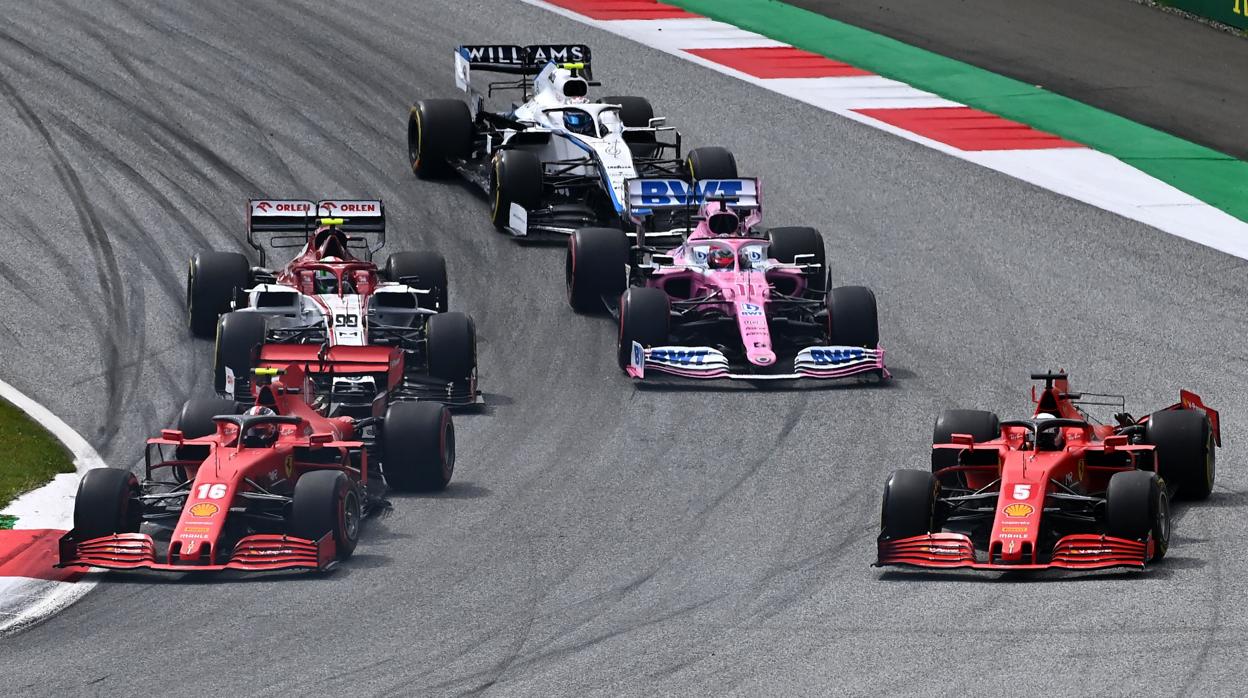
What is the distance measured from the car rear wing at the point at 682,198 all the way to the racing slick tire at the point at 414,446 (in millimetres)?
7555

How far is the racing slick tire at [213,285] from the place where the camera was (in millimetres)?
25734

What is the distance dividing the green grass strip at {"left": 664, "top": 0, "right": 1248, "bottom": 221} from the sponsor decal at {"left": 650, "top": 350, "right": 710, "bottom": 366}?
1057 centimetres

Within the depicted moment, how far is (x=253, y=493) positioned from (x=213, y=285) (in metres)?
7.73

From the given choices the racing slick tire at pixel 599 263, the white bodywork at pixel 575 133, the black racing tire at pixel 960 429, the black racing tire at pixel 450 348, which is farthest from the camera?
the white bodywork at pixel 575 133

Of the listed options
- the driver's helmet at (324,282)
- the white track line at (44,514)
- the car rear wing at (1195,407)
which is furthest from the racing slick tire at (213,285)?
the car rear wing at (1195,407)

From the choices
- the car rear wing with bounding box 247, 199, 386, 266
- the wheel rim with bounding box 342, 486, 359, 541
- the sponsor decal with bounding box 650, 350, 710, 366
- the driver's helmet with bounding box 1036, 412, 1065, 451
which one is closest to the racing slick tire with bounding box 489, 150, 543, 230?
the car rear wing with bounding box 247, 199, 386, 266

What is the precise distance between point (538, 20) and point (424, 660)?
24006mm

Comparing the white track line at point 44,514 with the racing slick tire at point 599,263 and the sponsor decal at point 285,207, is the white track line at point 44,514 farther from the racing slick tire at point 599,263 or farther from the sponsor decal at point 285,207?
the racing slick tire at point 599,263

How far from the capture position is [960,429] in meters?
20.0

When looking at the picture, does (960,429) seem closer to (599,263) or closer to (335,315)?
(335,315)

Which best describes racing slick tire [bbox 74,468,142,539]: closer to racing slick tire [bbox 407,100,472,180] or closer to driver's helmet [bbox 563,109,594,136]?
driver's helmet [bbox 563,109,594,136]

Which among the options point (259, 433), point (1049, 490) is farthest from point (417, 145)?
point (1049, 490)

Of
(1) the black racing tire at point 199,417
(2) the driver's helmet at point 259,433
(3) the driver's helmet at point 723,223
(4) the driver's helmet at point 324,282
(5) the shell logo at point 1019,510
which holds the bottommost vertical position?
(5) the shell logo at point 1019,510

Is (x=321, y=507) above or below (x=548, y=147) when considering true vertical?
below
